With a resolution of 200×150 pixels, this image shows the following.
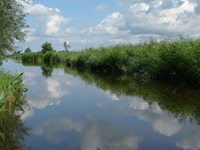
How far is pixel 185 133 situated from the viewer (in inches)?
389

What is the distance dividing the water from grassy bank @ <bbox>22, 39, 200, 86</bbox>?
3.01 m

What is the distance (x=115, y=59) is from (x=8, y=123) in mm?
24961

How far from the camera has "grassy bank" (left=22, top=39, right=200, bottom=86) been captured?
1992cm

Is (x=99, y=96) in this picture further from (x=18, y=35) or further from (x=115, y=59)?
(x=115, y=59)

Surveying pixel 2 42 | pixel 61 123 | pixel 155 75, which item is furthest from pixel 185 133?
pixel 155 75

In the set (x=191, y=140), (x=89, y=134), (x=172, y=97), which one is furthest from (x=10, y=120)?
(x=172, y=97)

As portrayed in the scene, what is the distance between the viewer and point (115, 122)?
460 inches

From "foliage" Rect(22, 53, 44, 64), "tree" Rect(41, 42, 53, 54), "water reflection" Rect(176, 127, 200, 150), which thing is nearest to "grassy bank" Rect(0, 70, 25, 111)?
"water reflection" Rect(176, 127, 200, 150)

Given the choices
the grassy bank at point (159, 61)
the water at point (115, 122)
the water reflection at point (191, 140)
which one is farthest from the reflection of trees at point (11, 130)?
the grassy bank at point (159, 61)

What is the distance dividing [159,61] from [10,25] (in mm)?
10092

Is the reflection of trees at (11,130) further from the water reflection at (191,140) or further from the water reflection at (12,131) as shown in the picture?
the water reflection at (191,140)

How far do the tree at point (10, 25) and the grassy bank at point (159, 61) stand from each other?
9167 mm

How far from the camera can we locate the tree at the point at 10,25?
59.3 feet

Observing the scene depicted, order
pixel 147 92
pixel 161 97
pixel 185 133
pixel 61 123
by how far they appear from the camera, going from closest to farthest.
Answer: pixel 185 133 → pixel 61 123 → pixel 161 97 → pixel 147 92
